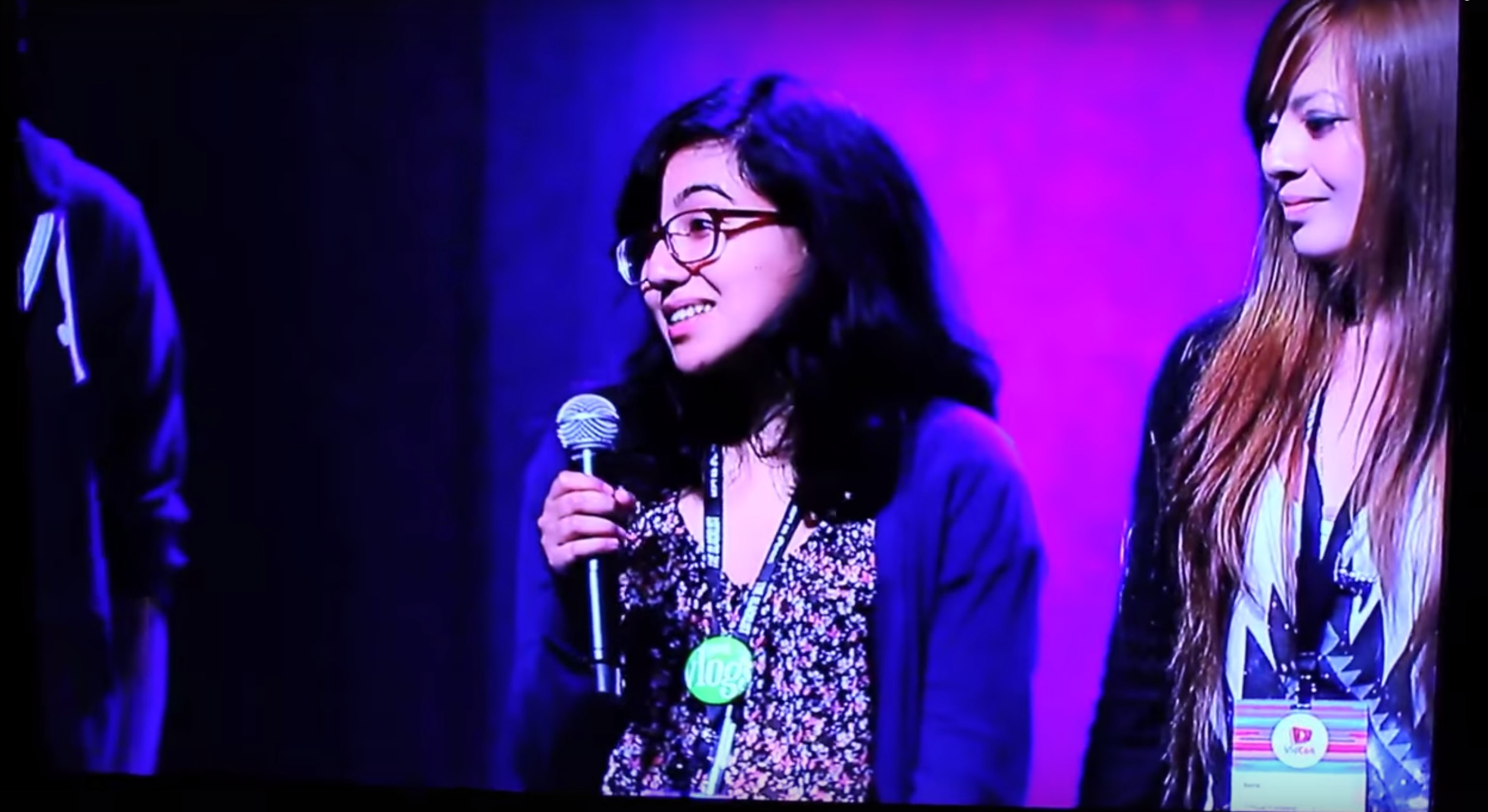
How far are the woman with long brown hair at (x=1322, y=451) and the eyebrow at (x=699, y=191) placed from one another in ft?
3.02

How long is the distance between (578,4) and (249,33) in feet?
2.23

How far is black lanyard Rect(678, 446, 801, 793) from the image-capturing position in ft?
9.30

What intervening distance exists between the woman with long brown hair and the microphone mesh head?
3.53ft

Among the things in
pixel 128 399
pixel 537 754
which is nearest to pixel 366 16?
pixel 128 399

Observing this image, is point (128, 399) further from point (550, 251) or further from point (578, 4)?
point (578, 4)

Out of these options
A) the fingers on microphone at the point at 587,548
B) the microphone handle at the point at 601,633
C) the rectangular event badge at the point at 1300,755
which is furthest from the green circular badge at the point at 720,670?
the rectangular event badge at the point at 1300,755

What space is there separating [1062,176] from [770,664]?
3.59 ft

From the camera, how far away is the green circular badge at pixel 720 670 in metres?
2.83

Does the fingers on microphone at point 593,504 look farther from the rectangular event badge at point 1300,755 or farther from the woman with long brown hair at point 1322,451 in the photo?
the rectangular event badge at point 1300,755

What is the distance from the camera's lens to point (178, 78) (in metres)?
2.98

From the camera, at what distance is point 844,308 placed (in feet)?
9.30

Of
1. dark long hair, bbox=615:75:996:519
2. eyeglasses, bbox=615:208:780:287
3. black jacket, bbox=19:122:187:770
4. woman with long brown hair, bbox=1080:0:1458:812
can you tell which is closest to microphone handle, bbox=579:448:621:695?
dark long hair, bbox=615:75:996:519

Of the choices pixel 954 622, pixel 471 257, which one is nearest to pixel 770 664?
pixel 954 622

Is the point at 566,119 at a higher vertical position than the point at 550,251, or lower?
higher
